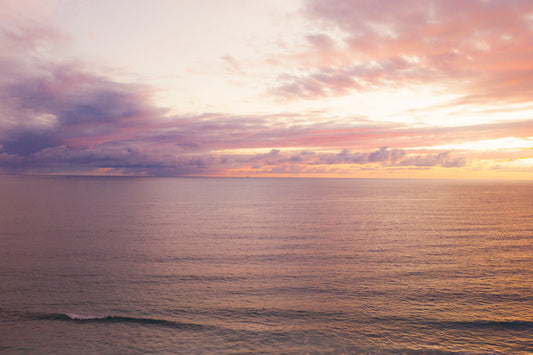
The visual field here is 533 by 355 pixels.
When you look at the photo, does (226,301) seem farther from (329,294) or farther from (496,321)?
(496,321)

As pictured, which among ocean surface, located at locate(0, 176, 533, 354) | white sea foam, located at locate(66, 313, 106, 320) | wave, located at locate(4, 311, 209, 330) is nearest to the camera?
ocean surface, located at locate(0, 176, 533, 354)

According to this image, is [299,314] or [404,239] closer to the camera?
[299,314]

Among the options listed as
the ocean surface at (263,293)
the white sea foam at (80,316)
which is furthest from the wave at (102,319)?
the ocean surface at (263,293)

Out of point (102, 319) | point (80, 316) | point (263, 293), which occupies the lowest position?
point (102, 319)

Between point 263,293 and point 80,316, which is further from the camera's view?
point 263,293

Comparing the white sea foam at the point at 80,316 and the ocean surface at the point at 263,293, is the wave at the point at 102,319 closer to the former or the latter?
the white sea foam at the point at 80,316

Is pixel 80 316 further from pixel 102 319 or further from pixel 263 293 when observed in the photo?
pixel 263 293

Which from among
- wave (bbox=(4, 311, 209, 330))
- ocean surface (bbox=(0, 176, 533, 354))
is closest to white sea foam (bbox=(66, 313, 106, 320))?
wave (bbox=(4, 311, 209, 330))

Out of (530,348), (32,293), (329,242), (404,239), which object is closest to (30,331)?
(32,293)

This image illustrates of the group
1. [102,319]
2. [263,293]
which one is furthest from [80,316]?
[263,293]

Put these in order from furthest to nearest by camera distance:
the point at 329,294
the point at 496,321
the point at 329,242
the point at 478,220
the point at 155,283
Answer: the point at 478,220, the point at 329,242, the point at 155,283, the point at 329,294, the point at 496,321

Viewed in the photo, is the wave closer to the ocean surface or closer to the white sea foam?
the white sea foam

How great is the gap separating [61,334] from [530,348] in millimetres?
41879

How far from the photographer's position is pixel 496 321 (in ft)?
107
